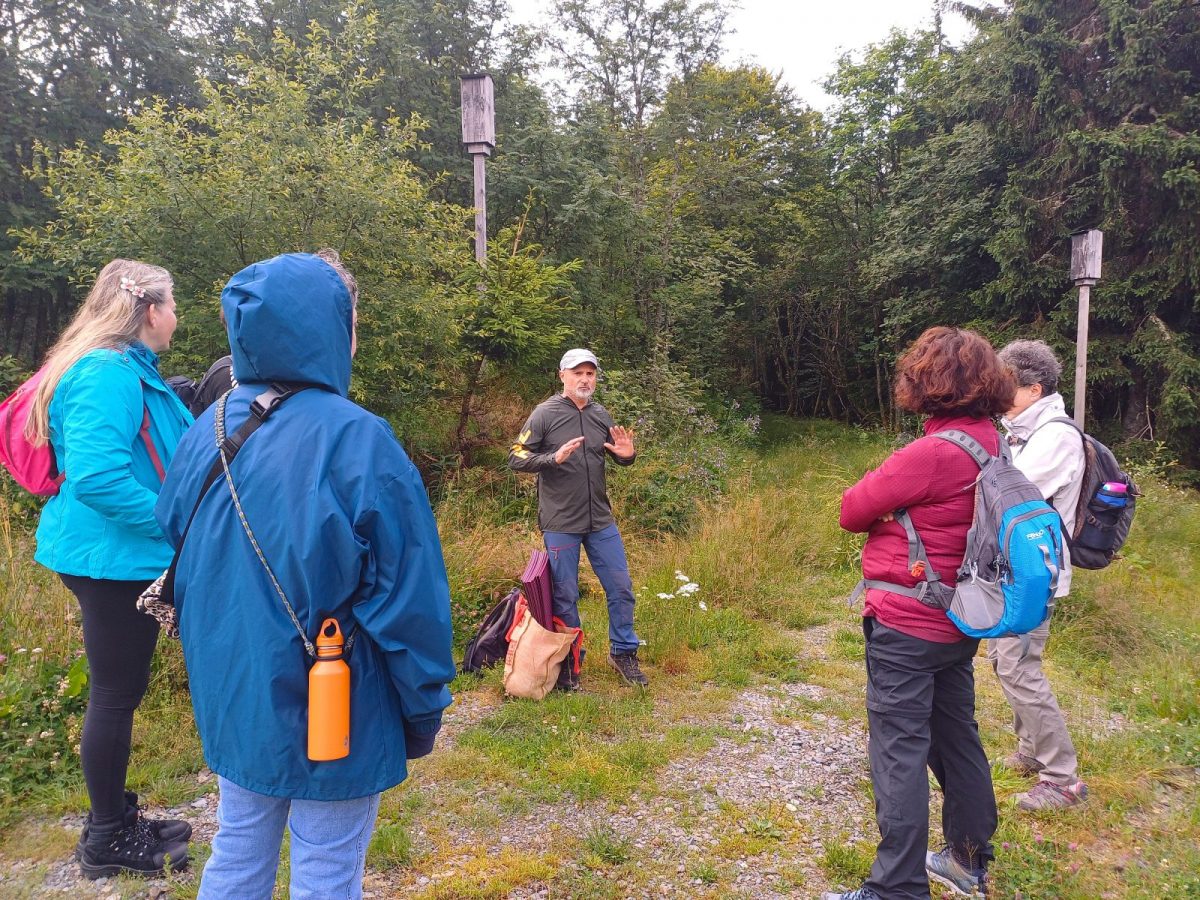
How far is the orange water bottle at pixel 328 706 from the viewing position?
152 centimetres

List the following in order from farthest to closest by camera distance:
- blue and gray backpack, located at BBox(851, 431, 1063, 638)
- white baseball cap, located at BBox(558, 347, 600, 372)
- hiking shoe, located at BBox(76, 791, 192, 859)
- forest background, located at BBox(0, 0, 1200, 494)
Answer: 1. forest background, located at BBox(0, 0, 1200, 494)
2. white baseball cap, located at BBox(558, 347, 600, 372)
3. hiking shoe, located at BBox(76, 791, 192, 859)
4. blue and gray backpack, located at BBox(851, 431, 1063, 638)

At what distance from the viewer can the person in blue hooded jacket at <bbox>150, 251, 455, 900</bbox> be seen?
1553mm

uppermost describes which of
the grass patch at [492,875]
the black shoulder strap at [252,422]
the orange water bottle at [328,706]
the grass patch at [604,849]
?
the black shoulder strap at [252,422]

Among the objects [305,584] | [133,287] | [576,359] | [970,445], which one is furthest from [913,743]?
[133,287]

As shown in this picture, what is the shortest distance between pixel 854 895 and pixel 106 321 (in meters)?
3.27

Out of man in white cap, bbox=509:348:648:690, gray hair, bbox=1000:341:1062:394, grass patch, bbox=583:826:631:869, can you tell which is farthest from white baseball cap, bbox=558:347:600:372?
grass patch, bbox=583:826:631:869

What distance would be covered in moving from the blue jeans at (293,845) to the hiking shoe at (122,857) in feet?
3.97


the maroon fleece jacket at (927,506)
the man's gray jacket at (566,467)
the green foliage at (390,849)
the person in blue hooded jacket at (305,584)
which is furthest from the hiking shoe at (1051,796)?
the person in blue hooded jacket at (305,584)

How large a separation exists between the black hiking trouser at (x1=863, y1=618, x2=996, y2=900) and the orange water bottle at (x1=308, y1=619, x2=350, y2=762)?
1.72 m

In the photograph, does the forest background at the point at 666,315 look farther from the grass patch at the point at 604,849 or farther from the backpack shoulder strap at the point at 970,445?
the backpack shoulder strap at the point at 970,445

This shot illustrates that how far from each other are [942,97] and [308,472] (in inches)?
699

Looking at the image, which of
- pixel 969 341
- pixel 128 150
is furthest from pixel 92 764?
pixel 128 150

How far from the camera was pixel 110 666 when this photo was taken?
249cm

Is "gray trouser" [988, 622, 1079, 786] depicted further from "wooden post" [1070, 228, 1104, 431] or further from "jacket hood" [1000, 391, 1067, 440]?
"wooden post" [1070, 228, 1104, 431]
